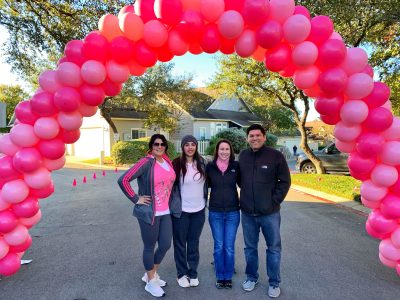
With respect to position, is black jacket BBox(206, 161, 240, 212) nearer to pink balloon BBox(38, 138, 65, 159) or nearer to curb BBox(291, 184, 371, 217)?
pink balloon BBox(38, 138, 65, 159)

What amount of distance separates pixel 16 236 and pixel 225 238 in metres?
2.37

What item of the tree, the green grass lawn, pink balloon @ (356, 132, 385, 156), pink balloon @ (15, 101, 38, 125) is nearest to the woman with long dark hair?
pink balloon @ (15, 101, 38, 125)

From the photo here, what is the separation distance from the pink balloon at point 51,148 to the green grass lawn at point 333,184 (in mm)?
7841

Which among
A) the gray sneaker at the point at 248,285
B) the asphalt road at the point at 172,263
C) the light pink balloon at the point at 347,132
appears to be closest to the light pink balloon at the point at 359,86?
the light pink balloon at the point at 347,132

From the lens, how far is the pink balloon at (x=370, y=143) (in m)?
3.23

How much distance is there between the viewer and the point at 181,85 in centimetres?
2339

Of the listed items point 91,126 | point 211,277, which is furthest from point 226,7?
point 91,126

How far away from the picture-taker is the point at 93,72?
3244 mm

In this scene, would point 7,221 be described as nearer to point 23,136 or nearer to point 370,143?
point 23,136

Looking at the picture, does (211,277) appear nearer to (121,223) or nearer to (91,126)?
(121,223)

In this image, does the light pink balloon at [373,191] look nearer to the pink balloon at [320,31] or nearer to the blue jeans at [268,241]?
the blue jeans at [268,241]

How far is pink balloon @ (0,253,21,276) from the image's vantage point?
137 inches

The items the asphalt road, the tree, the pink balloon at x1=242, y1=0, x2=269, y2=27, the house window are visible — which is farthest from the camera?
the tree

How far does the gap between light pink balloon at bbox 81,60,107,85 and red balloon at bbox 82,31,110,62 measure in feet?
0.24
